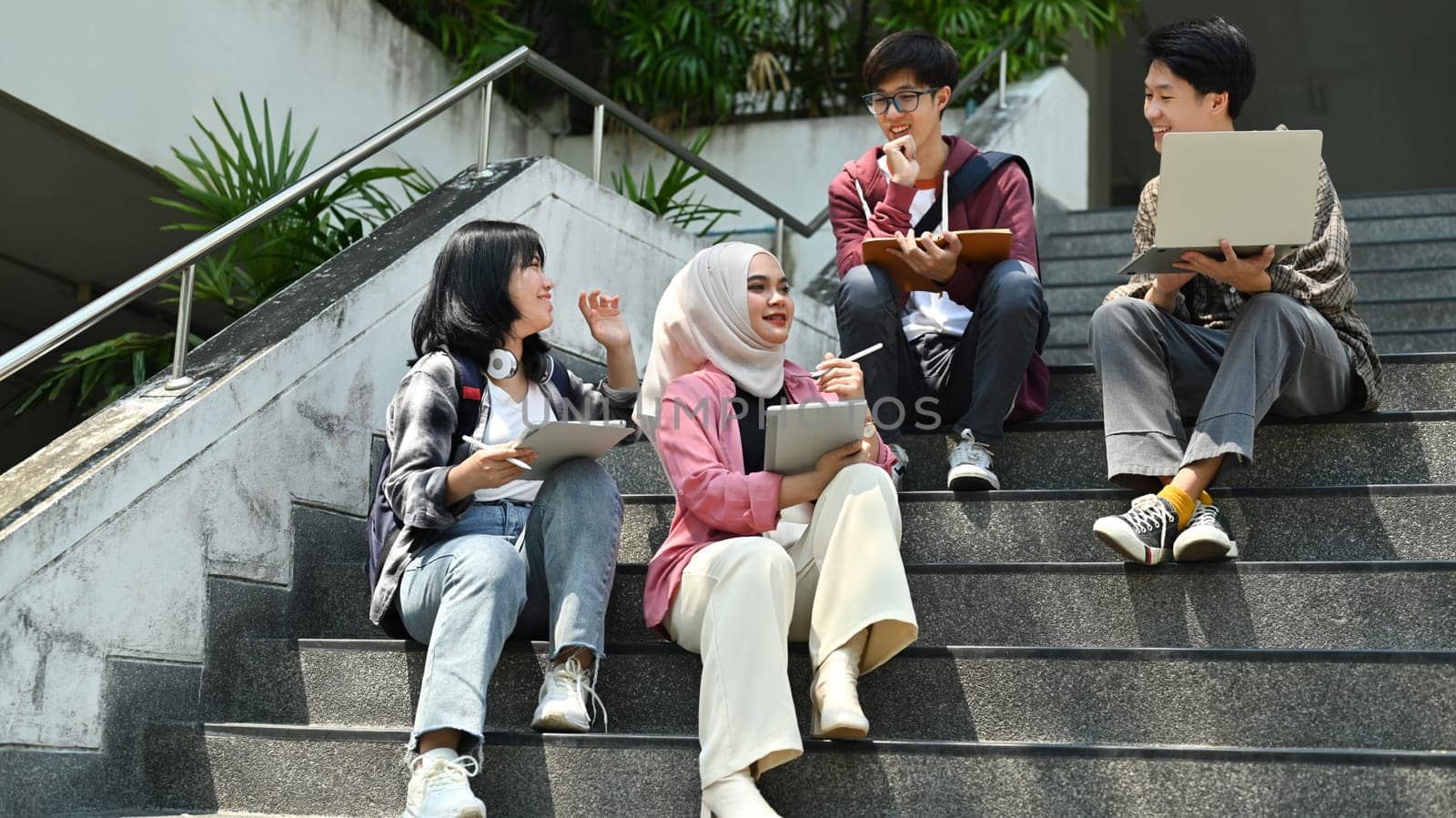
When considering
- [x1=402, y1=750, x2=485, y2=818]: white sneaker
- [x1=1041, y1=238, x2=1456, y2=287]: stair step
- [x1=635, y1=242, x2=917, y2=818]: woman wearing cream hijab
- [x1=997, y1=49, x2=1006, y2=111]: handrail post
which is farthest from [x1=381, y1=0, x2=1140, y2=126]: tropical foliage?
[x1=402, y1=750, x2=485, y2=818]: white sneaker

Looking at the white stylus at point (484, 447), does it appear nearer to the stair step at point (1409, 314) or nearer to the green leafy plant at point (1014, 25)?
the stair step at point (1409, 314)

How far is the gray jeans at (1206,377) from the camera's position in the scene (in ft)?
10.7

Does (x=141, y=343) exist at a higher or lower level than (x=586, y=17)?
lower

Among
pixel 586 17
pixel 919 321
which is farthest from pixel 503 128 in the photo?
pixel 919 321

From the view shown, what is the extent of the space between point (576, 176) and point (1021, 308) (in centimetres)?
169

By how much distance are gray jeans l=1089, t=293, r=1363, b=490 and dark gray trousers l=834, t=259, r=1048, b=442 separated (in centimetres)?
29

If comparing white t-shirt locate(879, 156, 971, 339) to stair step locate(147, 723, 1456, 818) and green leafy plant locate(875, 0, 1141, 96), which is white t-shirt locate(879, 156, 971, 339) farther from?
green leafy plant locate(875, 0, 1141, 96)

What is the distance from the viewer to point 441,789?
9.13 ft

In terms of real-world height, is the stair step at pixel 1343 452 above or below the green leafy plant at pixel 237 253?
below

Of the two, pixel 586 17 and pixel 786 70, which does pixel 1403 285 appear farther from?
pixel 586 17

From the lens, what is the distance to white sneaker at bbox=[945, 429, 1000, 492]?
3.58m

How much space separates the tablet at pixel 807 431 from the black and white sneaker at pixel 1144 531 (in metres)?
0.53

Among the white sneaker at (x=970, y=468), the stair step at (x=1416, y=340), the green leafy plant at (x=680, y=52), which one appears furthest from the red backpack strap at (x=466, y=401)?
the green leafy plant at (x=680, y=52)

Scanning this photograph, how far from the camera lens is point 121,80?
5480 millimetres
